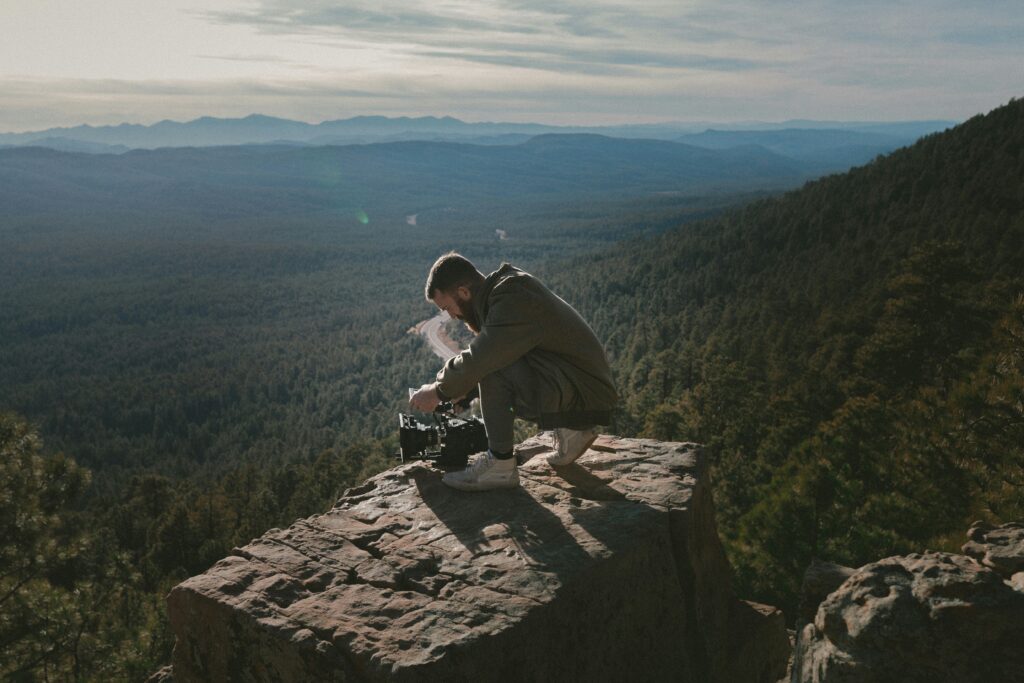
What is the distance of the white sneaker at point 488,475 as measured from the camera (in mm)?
5707

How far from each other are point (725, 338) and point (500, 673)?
66355 millimetres

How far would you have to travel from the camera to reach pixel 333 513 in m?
5.64

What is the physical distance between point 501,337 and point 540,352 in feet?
1.61

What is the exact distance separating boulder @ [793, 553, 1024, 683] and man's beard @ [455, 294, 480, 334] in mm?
3456

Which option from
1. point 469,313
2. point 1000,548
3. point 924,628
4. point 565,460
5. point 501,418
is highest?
point 469,313

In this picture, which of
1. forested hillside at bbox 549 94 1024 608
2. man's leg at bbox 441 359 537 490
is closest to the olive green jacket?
man's leg at bbox 441 359 537 490

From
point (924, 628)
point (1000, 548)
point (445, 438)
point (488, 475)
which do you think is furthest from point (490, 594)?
point (1000, 548)

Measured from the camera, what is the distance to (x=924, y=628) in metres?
3.52

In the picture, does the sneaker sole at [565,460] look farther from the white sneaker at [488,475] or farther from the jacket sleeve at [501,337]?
the jacket sleeve at [501,337]

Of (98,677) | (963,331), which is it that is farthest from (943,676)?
(963,331)

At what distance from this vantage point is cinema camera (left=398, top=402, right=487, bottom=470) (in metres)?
6.37

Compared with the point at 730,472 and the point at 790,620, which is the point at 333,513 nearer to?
the point at 790,620

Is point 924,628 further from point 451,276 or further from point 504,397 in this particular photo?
point 451,276

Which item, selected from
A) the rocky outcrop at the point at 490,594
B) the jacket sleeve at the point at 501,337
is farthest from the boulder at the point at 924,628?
the jacket sleeve at the point at 501,337
